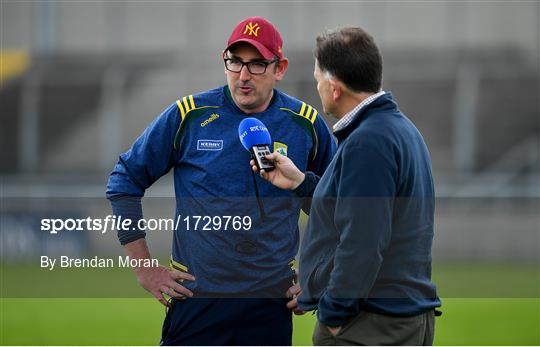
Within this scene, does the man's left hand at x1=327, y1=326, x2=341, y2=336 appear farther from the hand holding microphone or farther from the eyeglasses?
the eyeglasses

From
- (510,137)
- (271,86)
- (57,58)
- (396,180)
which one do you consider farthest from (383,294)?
(57,58)

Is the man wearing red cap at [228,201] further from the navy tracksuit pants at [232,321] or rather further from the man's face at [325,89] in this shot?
the man's face at [325,89]

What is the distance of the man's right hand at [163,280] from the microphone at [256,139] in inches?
22.5

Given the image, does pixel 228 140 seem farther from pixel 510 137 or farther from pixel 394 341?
pixel 510 137

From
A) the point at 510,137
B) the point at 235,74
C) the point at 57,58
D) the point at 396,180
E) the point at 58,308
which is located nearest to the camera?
the point at 396,180

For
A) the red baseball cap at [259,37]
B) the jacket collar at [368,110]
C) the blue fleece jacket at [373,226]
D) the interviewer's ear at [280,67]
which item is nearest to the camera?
the blue fleece jacket at [373,226]

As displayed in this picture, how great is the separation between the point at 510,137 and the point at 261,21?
13.6m

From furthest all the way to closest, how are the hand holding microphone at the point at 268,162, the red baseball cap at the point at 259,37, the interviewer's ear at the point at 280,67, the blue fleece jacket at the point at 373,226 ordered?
the interviewer's ear at the point at 280,67
the red baseball cap at the point at 259,37
the hand holding microphone at the point at 268,162
the blue fleece jacket at the point at 373,226

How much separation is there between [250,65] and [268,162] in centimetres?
44

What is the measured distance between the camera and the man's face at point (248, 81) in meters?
3.63

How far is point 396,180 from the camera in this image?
294 cm

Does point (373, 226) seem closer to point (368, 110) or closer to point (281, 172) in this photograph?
point (368, 110)

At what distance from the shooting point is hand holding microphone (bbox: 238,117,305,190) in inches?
134

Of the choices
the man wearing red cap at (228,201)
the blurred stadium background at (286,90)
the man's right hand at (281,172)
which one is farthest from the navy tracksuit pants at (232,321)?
the blurred stadium background at (286,90)
